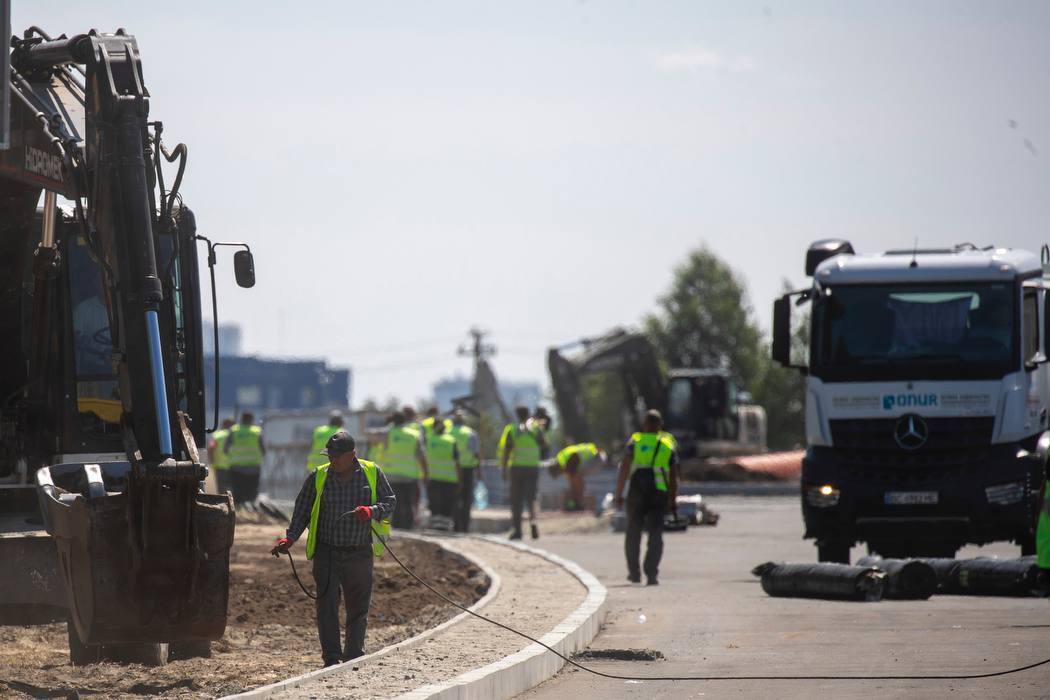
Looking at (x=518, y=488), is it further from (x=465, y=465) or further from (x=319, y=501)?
(x=319, y=501)

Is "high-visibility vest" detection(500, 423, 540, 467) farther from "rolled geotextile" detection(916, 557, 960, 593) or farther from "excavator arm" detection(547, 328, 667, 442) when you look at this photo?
"excavator arm" detection(547, 328, 667, 442)

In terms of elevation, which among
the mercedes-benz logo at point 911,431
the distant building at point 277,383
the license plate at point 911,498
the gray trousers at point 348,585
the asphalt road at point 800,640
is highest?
the distant building at point 277,383

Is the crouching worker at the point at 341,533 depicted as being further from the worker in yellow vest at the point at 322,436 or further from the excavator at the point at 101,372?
the worker in yellow vest at the point at 322,436

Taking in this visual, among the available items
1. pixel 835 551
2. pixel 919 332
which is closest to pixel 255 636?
pixel 835 551

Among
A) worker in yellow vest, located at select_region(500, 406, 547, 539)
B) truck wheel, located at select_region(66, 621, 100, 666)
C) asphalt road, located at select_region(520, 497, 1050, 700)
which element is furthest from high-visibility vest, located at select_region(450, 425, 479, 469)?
truck wheel, located at select_region(66, 621, 100, 666)

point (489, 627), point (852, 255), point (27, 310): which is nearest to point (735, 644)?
point (489, 627)

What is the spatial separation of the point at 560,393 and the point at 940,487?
28726mm

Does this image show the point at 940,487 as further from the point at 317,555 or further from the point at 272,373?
the point at 272,373

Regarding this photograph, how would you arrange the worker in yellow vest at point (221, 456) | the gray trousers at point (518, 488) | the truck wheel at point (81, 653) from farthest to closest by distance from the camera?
the worker in yellow vest at point (221, 456), the gray trousers at point (518, 488), the truck wheel at point (81, 653)

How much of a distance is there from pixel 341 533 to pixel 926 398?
809 cm

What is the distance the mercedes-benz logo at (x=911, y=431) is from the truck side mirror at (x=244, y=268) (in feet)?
25.7

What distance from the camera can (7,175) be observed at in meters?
12.1

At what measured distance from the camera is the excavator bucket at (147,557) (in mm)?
9953

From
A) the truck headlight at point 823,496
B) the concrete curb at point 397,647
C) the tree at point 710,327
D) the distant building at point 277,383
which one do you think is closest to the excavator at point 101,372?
the concrete curb at point 397,647
